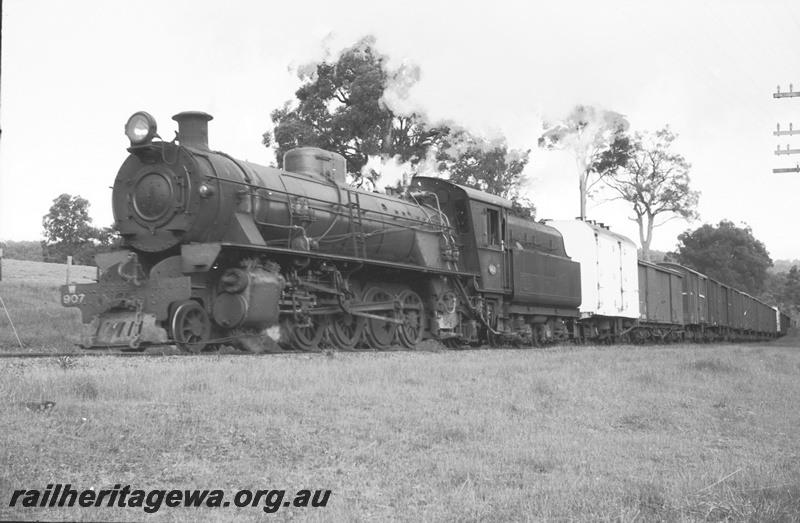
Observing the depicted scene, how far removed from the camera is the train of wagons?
1189 cm

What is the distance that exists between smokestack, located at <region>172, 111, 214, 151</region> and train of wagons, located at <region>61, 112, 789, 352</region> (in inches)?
0.8

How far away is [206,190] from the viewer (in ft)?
38.7

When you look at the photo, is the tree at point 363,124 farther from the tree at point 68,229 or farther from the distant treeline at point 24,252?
the distant treeline at point 24,252

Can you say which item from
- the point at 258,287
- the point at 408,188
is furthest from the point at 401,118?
the point at 258,287

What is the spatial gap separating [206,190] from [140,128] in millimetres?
1807

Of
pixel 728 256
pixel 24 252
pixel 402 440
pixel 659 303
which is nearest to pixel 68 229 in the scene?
pixel 24 252

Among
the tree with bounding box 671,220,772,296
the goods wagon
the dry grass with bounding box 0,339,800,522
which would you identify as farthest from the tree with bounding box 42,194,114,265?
the tree with bounding box 671,220,772,296

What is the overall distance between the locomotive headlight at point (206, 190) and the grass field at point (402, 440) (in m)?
3.09

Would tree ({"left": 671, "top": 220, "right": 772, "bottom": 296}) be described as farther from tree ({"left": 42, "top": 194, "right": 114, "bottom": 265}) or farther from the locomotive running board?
the locomotive running board

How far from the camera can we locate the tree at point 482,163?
29.9 meters

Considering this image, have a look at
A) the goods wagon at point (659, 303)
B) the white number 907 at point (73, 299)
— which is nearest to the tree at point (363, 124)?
the goods wagon at point (659, 303)

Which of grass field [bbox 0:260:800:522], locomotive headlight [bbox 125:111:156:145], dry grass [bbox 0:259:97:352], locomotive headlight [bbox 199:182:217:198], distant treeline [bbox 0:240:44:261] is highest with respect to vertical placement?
distant treeline [bbox 0:240:44:261]

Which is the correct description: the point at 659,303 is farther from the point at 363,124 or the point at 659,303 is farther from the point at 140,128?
the point at 140,128

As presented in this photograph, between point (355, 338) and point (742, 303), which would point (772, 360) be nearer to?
point (355, 338)
